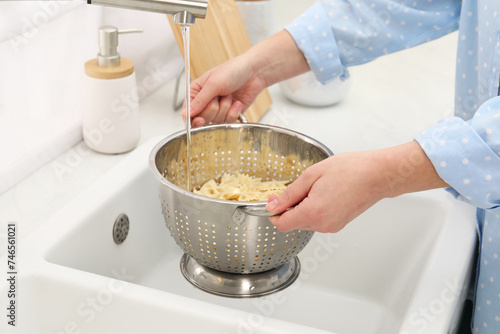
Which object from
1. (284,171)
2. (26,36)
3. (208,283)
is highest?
(26,36)

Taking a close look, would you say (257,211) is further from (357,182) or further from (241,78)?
(241,78)

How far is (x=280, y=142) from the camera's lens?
0.97 meters

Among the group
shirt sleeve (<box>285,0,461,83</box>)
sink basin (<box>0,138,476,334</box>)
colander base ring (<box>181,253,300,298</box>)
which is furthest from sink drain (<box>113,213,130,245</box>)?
shirt sleeve (<box>285,0,461,83</box>)

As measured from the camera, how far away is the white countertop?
1010mm

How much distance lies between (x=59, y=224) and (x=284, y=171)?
13.2 inches

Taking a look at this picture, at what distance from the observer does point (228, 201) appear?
766 mm

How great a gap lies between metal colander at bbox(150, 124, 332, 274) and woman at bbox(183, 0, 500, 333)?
59 mm

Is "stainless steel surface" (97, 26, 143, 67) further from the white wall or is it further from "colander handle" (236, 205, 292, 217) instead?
"colander handle" (236, 205, 292, 217)

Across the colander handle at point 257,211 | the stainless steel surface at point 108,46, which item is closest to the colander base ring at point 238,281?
the colander handle at point 257,211

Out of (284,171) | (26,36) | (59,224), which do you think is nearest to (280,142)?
(284,171)

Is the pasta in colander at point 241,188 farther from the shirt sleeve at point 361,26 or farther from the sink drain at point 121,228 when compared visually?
the shirt sleeve at point 361,26

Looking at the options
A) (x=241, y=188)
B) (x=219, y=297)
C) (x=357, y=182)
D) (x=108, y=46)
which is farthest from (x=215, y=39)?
(x=357, y=182)

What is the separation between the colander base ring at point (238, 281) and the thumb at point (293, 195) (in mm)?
197

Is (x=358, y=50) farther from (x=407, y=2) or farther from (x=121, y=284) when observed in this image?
(x=121, y=284)
